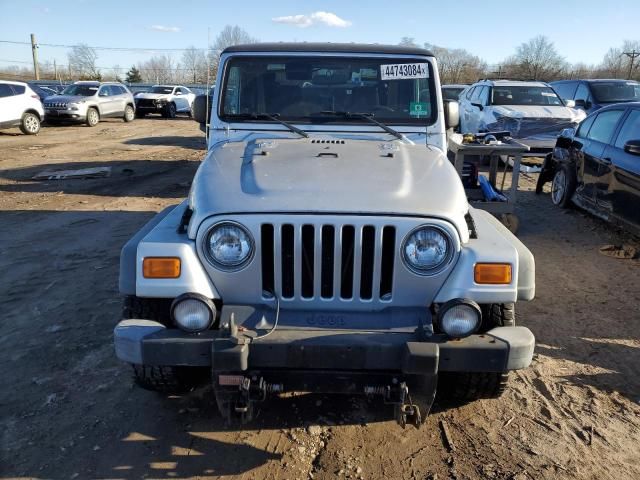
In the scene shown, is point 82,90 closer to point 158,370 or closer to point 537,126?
point 537,126

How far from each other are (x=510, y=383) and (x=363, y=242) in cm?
173

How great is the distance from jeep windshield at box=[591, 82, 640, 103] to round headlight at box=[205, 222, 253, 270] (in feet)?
45.2

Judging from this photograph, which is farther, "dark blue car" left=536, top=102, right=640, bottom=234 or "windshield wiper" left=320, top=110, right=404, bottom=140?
"dark blue car" left=536, top=102, right=640, bottom=234

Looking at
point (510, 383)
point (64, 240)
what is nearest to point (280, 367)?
point (510, 383)

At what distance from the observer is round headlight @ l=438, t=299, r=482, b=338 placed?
254 centimetres

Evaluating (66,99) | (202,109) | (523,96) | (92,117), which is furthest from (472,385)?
(92,117)

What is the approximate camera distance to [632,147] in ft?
19.4

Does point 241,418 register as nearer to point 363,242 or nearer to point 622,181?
point 363,242

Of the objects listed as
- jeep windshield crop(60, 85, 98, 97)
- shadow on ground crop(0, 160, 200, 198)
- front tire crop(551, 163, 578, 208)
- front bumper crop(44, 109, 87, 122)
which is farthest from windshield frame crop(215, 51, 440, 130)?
jeep windshield crop(60, 85, 98, 97)

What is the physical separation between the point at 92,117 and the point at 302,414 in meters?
20.8

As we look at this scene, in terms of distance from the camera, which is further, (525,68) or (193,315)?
(525,68)

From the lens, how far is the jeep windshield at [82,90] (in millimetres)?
21078

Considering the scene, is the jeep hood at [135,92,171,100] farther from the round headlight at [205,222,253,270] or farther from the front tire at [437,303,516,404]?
the front tire at [437,303,516,404]

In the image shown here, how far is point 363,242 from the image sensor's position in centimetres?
268
